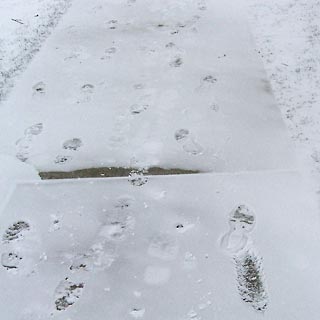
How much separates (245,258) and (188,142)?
3.50 ft

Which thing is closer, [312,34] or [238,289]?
[238,289]

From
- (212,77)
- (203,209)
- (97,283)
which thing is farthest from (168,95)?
(97,283)

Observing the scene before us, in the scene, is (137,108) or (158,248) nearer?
(158,248)

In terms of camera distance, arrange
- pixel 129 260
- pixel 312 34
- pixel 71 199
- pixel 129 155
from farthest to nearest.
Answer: pixel 312 34
pixel 129 155
pixel 71 199
pixel 129 260

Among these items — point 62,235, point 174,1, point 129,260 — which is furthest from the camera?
point 174,1

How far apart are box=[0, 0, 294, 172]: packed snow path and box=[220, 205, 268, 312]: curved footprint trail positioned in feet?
1.53

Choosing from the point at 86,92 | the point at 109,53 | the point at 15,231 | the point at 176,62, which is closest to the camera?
the point at 15,231

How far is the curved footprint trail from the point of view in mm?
2242

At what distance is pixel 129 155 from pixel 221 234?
0.95 meters

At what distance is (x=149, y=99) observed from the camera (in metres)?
3.65

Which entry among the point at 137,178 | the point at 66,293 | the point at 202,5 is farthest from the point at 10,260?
the point at 202,5

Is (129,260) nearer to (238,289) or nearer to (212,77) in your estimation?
(238,289)

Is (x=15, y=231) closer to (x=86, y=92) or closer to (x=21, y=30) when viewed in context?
(x=86, y=92)

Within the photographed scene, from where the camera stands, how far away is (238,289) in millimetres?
2277
